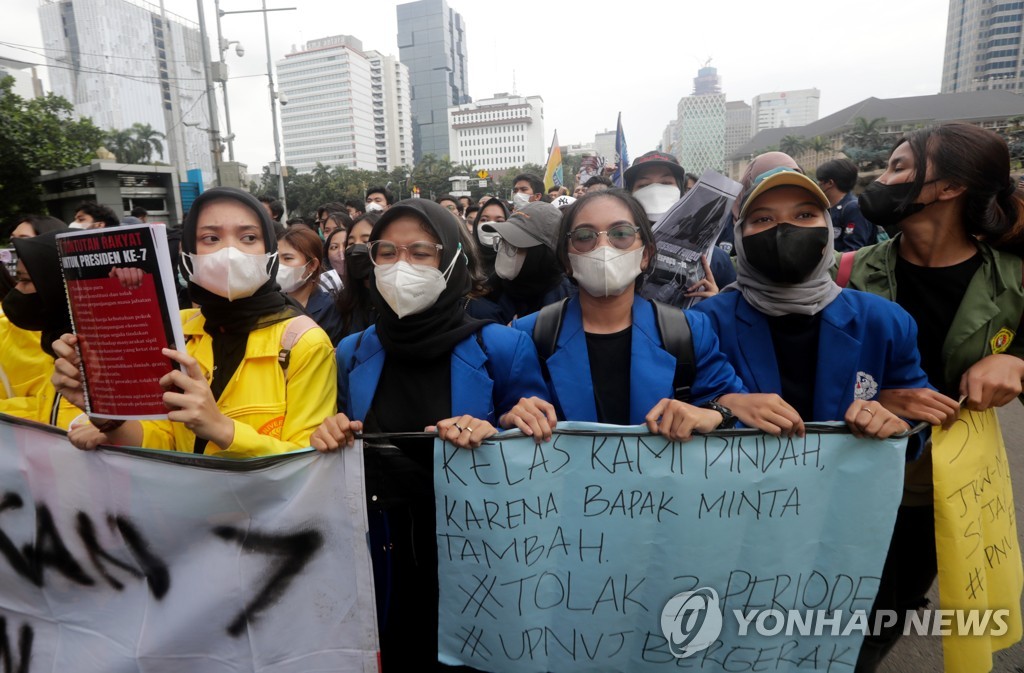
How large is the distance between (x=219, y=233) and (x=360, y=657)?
150cm

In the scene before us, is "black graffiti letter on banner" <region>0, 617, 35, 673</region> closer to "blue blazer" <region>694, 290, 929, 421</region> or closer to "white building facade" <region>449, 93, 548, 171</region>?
"blue blazer" <region>694, 290, 929, 421</region>

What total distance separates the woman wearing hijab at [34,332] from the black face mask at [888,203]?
3089 mm

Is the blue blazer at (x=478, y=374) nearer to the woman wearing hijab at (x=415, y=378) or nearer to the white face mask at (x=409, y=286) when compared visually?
the woman wearing hijab at (x=415, y=378)

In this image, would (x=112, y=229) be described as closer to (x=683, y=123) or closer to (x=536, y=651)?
(x=536, y=651)

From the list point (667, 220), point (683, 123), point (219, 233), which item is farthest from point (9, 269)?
point (683, 123)

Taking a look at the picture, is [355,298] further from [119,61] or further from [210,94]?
[119,61]

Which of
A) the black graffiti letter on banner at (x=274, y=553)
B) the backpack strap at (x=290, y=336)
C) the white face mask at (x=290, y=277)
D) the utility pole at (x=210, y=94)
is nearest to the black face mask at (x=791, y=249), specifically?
the backpack strap at (x=290, y=336)

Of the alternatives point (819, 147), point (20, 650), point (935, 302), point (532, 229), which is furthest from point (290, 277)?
point (819, 147)

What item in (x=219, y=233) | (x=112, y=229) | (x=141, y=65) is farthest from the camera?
(x=141, y=65)

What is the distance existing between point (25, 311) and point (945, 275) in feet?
12.3

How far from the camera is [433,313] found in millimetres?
2154

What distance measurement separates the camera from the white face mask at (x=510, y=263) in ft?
11.0

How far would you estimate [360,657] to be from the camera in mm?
1878

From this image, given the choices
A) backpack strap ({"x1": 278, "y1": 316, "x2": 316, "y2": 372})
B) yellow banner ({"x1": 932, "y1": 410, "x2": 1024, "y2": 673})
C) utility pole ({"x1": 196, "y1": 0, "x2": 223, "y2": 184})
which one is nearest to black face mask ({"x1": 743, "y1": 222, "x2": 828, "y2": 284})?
yellow banner ({"x1": 932, "y1": 410, "x2": 1024, "y2": 673})
